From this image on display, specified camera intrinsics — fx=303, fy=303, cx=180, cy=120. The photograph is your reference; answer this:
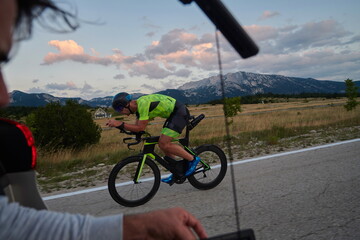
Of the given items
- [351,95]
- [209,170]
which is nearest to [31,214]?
[209,170]

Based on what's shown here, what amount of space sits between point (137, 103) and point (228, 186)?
6.82 feet

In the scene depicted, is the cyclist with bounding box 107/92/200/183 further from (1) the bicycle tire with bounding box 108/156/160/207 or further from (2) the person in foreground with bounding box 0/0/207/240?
(2) the person in foreground with bounding box 0/0/207/240

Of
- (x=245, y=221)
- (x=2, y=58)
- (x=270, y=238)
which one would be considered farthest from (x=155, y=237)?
(x=245, y=221)

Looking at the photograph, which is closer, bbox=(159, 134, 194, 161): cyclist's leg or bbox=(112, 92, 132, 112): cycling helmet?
bbox=(112, 92, 132, 112): cycling helmet

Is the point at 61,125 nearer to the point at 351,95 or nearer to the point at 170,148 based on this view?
the point at 170,148

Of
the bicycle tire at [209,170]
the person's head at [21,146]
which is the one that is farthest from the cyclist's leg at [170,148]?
the person's head at [21,146]

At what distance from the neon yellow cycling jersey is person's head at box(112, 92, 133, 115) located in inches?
6.2

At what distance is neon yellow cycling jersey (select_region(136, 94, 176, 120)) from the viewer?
4.78 metres

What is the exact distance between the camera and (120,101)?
4.68 m

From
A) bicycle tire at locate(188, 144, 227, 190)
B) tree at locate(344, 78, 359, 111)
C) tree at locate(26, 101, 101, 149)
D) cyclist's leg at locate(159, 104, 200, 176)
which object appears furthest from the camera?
tree at locate(344, 78, 359, 111)

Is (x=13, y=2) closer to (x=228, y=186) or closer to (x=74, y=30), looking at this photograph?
(x=74, y=30)

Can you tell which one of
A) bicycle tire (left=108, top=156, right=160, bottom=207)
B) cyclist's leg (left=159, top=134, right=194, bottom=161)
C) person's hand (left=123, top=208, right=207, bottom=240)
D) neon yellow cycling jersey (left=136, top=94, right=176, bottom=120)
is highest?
neon yellow cycling jersey (left=136, top=94, right=176, bottom=120)

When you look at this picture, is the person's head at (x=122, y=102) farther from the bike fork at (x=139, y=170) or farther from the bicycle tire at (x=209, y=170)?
the bicycle tire at (x=209, y=170)

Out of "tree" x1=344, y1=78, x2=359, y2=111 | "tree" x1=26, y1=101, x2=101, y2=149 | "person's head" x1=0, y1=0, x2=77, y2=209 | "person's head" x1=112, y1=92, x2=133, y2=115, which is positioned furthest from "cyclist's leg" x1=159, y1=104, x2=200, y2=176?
"tree" x1=344, y1=78, x2=359, y2=111
